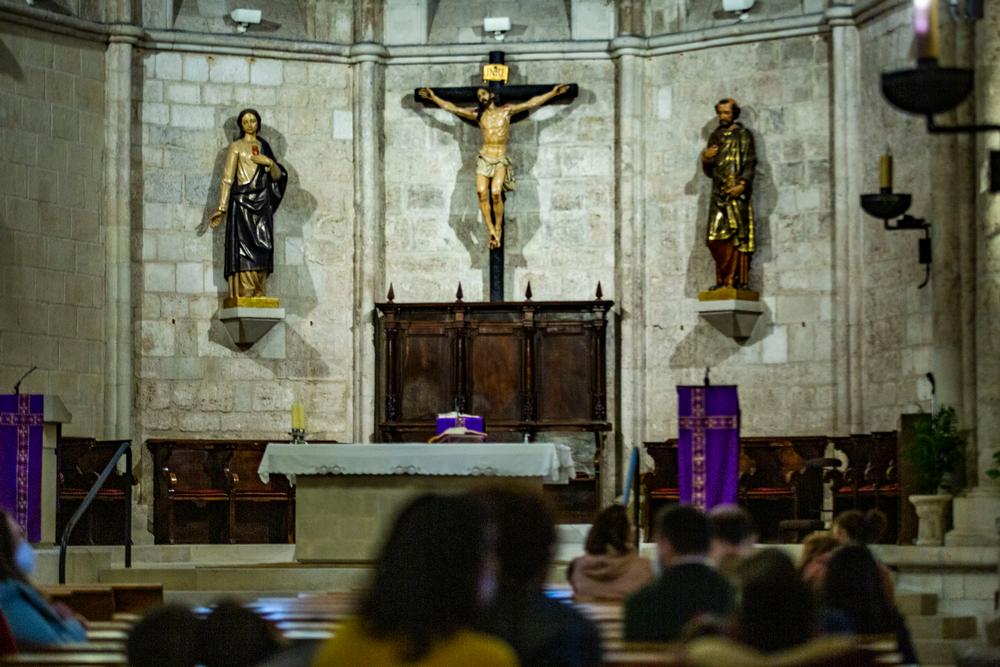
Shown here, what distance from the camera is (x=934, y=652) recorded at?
10.0 m

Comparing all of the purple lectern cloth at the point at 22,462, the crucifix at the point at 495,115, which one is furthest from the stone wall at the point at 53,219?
the crucifix at the point at 495,115

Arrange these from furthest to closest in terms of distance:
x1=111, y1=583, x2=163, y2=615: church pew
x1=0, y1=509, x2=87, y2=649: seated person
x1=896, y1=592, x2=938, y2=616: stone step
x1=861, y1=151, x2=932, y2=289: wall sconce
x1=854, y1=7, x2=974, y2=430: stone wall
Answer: x1=854, y1=7, x2=974, y2=430: stone wall, x1=861, y1=151, x2=932, y2=289: wall sconce, x1=896, y1=592, x2=938, y2=616: stone step, x1=111, y1=583, x2=163, y2=615: church pew, x1=0, y1=509, x2=87, y2=649: seated person

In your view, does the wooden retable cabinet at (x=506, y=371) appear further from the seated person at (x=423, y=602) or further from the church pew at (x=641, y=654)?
the seated person at (x=423, y=602)

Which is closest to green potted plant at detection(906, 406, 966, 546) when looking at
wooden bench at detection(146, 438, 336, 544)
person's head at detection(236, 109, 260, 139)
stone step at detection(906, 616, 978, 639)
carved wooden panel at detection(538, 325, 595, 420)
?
stone step at detection(906, 616, 978, 639)

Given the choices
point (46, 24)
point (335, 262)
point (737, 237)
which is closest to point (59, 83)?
point (46, 24)

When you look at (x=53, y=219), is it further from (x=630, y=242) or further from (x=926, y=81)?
(x=926, y=81)

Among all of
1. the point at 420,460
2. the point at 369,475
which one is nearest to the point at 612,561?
the point at 420,460

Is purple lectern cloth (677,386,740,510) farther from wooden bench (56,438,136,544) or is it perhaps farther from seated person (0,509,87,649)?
seated person (0,509,87,649)

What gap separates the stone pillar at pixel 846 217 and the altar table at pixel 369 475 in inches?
149

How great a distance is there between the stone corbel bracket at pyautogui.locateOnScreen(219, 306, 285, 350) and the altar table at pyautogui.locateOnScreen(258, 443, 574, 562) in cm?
372

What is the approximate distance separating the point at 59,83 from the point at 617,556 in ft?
34.0

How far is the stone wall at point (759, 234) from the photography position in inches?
590

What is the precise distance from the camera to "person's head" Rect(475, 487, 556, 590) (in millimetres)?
3902

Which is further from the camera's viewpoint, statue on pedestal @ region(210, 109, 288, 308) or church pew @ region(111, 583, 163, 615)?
statue on pedestal @ region(210, 109, 288, 308)
